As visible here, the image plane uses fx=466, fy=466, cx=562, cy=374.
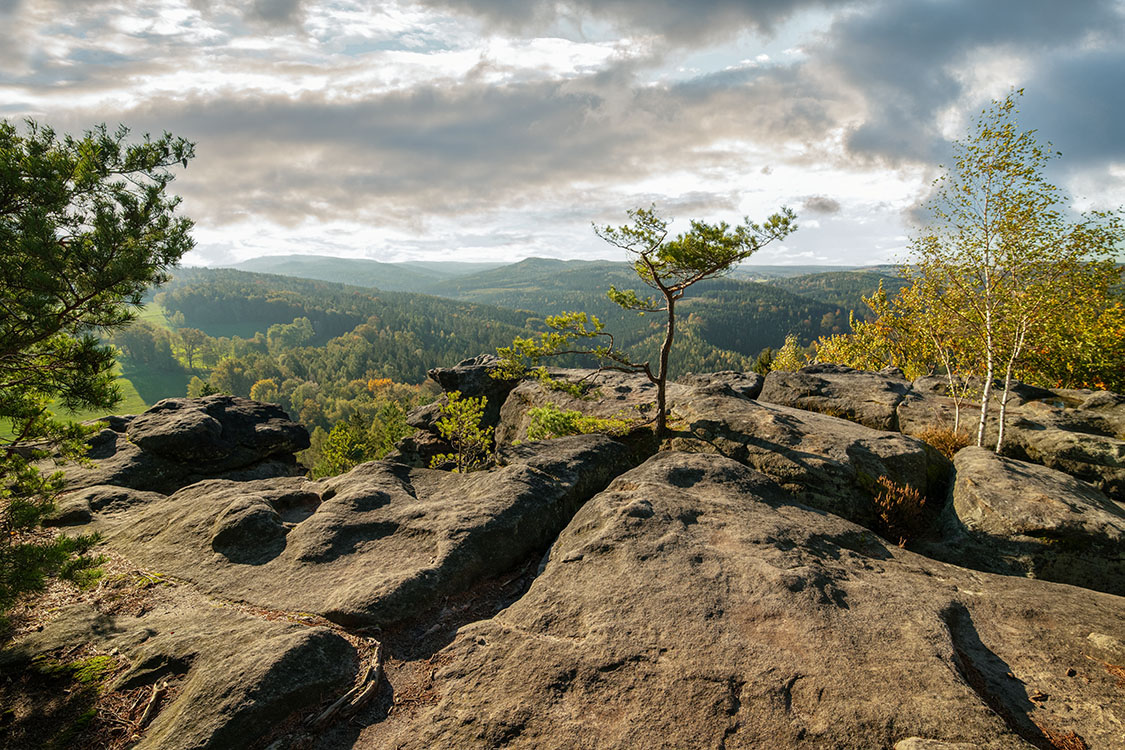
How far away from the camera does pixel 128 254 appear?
8.99m

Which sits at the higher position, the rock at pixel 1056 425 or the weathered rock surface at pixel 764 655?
the rock at pixel 1056 425

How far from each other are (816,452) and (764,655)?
8855 mm

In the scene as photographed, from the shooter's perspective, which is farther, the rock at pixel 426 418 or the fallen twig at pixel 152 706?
the rock at pixel 426 418

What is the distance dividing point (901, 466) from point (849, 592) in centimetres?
762

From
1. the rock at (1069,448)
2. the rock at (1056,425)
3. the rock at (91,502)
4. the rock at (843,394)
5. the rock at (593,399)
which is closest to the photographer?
the rock at (91,502)

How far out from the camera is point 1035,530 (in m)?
10.9

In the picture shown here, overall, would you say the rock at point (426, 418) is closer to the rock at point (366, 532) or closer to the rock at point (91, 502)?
the rock at point (91, 502)

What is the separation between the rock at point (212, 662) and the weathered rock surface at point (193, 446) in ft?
42.8

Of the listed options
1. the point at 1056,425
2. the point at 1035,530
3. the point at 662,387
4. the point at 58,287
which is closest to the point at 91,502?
the point at 58,287

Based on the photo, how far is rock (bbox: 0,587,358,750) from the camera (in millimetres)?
6184

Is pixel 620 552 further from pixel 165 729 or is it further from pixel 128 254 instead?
pixel 128 254

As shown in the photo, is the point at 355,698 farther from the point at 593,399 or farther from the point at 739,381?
the point at 739,381

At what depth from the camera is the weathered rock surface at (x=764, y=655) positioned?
19.5ft

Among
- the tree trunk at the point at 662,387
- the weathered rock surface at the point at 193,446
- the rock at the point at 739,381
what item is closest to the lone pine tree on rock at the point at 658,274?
the tree trunk at the point at 662,387
